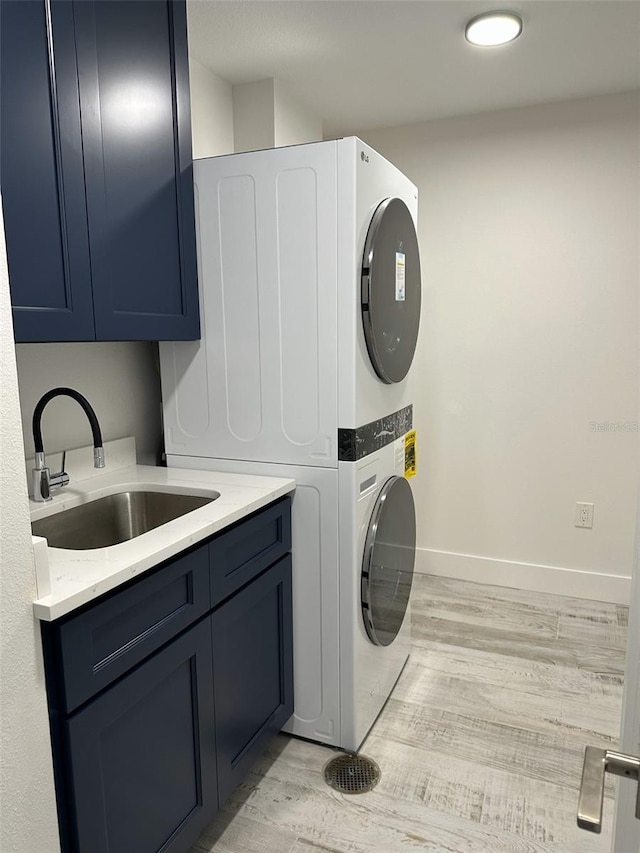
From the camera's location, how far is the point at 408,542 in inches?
94.2

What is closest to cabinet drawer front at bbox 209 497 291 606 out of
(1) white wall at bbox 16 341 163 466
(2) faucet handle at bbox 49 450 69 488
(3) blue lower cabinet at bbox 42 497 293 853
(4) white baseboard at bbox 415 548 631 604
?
(3) blue lower cabinet at bbox 42 497 293 853

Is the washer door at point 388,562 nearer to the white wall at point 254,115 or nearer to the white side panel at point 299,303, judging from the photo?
the white side panel at point 299,303

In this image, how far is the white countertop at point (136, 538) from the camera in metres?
1.09

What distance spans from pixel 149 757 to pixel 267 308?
125 centimetres

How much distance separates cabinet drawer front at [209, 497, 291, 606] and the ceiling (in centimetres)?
163

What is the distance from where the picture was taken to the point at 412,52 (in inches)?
92.0

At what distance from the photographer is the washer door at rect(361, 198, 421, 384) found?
184 cm

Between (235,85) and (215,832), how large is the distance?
109 inches

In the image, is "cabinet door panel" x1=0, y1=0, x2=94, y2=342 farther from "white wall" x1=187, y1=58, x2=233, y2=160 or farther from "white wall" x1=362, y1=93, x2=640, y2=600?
"white wall" x1=362, y1=93, x2=640, y2=600

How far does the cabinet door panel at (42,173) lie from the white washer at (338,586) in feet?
2.67

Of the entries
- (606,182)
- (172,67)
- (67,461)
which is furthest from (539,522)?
(172,67)

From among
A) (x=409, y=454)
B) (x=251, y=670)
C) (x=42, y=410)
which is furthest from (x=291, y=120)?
(x=251, y=670)

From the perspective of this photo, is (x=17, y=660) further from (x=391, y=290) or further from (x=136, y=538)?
(x=391, y=290)

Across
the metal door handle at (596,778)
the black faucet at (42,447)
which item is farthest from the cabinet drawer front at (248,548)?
the metal door handle at (596,778)
